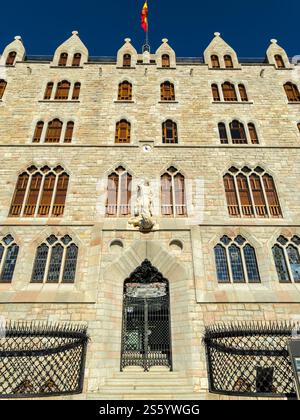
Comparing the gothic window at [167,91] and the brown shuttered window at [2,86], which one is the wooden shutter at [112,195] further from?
the brown shuttered window at [2,86]

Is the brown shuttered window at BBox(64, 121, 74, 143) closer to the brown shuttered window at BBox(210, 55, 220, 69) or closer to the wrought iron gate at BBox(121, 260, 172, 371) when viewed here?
the wrought iron gate at BBox(121, 260, 172, 371)

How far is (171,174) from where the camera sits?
13219 millimetres

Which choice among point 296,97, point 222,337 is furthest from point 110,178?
point 296,97

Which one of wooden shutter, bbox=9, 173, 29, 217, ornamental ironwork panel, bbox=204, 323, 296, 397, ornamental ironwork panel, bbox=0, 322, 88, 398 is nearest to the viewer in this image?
ornamental ironwork panel, bbox=204, 323, 296, 397

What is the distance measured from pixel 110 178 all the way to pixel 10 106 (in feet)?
25.1

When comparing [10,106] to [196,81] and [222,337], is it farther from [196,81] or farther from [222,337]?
[222,337]

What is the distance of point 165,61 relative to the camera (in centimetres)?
1770

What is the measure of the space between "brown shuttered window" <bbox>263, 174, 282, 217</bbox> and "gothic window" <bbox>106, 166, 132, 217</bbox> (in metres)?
6.57

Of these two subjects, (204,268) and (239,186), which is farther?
(239,186)

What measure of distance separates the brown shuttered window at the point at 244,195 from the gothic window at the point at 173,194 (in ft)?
8.96

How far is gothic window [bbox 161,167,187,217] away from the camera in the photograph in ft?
40.5

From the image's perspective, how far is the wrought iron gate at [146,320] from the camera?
9730 mm

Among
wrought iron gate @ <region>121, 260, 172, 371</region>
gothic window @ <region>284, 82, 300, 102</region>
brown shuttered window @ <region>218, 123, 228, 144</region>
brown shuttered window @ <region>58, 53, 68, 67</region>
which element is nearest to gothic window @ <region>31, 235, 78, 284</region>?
wrought iron gate @ <region>121, 260, 172, 371</region>

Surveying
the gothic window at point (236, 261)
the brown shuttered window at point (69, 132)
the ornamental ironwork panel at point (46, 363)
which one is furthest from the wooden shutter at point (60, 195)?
the gothic window at point (236, 261)
